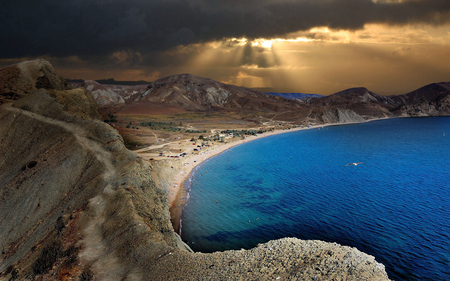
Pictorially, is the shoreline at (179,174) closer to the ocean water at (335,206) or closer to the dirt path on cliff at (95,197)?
the ocean water at (335,206)

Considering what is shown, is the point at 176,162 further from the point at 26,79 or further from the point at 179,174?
the point at 26,79

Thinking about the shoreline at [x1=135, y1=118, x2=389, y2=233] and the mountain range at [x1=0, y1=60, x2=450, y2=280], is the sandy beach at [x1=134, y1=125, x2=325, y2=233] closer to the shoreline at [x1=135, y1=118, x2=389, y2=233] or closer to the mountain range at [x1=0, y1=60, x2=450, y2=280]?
the shoreline at [x1=135, y1=118, x2=389, y2=233]

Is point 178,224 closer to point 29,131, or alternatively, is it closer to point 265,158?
point 29,131

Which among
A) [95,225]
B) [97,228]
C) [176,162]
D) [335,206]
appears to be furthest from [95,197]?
[176,162]

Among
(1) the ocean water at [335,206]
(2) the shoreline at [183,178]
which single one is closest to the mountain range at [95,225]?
(2) the shoreline at [183,178]

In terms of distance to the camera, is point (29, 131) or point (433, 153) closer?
point (29, 131)

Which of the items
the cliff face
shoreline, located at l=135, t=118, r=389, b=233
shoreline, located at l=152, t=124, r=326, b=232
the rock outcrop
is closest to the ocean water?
shoreline, located at l=152, t=124, r=326, b=232

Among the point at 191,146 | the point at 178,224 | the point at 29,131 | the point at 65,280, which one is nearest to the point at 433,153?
the point at 191,146

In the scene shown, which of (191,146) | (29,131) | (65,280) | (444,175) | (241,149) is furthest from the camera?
(241,149)
